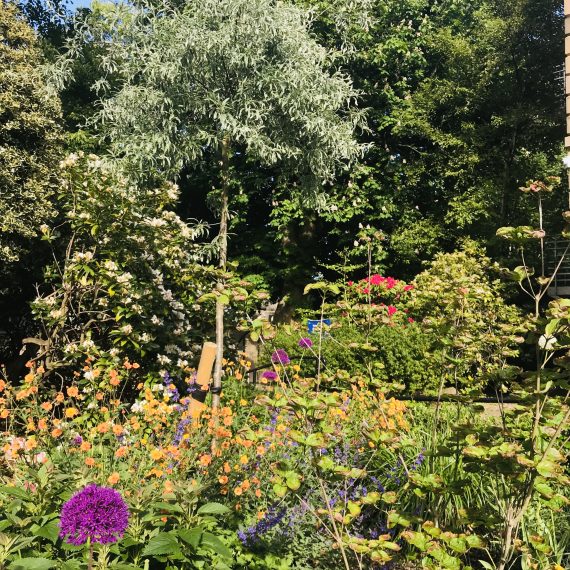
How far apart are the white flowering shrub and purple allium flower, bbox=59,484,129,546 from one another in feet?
10.6

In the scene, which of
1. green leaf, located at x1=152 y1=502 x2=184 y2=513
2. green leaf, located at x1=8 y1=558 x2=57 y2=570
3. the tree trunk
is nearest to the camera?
green leaf, located at x1=8 y1=558 x2=57 y2=570

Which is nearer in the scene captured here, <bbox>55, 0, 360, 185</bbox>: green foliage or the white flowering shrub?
<bbox>55, 0, 360, 185</bbox>: green foliage

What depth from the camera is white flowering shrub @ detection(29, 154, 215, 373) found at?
4965mm

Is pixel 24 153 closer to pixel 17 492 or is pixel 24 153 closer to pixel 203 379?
pixel 203 379

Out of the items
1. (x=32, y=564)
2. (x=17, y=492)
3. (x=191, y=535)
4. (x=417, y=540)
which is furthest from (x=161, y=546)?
(x=417, y=540)

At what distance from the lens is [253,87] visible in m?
4.80

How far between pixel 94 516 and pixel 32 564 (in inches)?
16.6

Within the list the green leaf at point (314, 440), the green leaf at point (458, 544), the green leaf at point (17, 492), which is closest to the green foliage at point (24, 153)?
the green leaf at point (17, 492)

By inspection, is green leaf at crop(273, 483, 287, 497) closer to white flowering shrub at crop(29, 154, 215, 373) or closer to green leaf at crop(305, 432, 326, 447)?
green leaf at crop(305, 432, 326, 447)

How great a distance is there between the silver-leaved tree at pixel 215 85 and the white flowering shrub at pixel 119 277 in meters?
0.41

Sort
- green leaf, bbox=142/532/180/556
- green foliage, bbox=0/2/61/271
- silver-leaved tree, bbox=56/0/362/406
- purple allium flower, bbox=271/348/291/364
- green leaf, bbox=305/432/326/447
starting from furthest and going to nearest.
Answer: green foliage, bbox=0/2/61/271 → silver-leaved tree, bbox=56/0/362/406 → purple allium flower, bbox=271/348/291/364 → green leaf, bbox=142/532/180/556 → green leaf, bbox=305/432/326/447

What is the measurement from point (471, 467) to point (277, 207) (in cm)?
1140

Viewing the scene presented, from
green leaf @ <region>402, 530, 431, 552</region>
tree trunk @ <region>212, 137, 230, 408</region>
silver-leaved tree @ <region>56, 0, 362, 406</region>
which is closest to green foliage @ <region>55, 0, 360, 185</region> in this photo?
silver-leaved tree @ <region>56, 0, 362, 406</region>

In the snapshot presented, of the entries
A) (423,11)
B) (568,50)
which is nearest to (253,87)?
(568,50)
